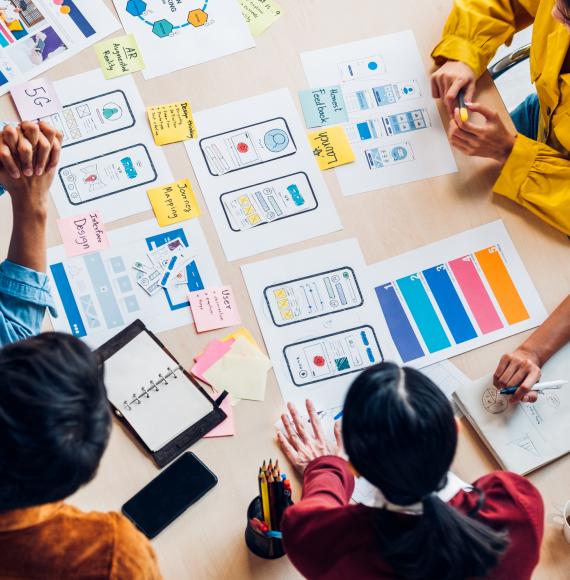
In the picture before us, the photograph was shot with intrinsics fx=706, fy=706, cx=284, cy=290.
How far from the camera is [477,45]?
1.45 m

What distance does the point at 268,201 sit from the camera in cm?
136

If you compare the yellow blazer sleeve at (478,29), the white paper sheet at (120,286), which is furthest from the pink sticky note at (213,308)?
the yellow blazer sleeve at (478,29)

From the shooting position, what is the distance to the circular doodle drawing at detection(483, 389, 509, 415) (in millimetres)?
1248

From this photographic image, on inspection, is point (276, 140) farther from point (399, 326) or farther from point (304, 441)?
point (304, 441)

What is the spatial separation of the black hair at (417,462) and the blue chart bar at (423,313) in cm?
38

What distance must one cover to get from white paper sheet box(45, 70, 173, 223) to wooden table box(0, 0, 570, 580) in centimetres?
3

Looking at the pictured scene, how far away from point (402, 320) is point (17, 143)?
0.73 m

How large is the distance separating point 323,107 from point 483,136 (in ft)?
1.05

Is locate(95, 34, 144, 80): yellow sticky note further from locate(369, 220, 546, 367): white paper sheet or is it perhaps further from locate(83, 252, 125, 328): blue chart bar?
locate(369, 220, 546, 367): white paper sheet

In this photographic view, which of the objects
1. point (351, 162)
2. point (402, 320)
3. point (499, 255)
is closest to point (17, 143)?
point (351, 162)

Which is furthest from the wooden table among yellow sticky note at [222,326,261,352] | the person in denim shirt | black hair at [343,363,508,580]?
black hair at [343,363,508,580]

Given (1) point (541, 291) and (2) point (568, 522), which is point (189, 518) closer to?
(2) point (568, 522)

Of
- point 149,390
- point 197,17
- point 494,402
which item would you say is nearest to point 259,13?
point 197,17

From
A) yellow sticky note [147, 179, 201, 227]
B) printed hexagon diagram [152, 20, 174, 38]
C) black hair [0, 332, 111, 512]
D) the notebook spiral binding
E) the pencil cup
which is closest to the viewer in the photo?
black hair [0, 332, 111, 512]
